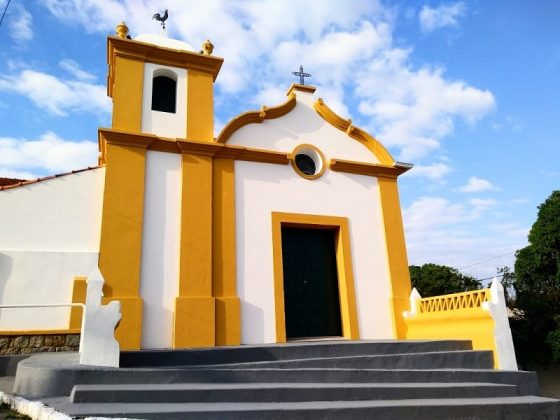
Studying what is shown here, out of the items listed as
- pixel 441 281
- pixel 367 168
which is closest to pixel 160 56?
pixel 367 168

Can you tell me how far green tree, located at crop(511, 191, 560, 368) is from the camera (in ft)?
40.4

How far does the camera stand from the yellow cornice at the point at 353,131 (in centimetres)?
1053

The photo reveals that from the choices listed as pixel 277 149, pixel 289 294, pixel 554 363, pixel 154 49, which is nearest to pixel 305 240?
pixel 289 294

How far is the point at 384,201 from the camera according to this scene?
10.4m

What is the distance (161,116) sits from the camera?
29.6ft

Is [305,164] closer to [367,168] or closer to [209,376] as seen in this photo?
[367,168]

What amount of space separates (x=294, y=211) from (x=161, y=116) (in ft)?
11.0

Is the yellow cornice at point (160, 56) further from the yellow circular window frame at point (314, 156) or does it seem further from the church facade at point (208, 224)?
the yellow circular window frame at point (314, 156)

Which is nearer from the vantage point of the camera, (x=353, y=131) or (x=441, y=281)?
(x=353, y=131)

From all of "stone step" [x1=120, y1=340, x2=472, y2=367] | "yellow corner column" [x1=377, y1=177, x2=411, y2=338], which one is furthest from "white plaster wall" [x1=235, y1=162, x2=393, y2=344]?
"stone step" [x1=120, y1=340, x2=472, y2=367]

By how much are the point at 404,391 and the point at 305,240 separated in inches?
170

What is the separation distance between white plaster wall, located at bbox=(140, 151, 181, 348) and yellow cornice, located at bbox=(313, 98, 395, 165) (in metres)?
3.71

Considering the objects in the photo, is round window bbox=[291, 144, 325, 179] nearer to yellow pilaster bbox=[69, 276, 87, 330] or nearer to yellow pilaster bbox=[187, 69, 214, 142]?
yellow pilaster bbox=[187, 69, 214, 142]

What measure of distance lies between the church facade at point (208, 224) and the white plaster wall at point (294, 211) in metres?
0.03
